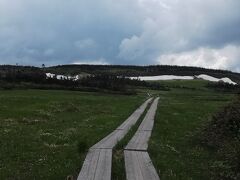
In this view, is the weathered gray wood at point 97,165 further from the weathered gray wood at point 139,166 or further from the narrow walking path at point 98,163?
the weathered gray wood at point 139,166

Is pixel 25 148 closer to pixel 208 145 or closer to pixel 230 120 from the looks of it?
pixel 208 145

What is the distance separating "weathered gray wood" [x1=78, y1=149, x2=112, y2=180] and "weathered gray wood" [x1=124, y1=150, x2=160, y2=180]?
77cm

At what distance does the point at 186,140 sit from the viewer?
31.8 meters

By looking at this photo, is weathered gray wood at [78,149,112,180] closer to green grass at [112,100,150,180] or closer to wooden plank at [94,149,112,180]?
wooden plank at [94,149,112,180]

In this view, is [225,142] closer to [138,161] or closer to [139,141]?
[139,141]

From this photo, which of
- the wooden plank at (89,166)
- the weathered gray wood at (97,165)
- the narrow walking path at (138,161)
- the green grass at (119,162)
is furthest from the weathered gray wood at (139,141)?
the wooden plank at (89,166)

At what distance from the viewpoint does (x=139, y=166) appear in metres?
18.9

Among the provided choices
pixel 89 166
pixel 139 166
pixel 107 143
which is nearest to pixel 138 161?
pixel 139 166

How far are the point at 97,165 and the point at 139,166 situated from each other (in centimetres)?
169

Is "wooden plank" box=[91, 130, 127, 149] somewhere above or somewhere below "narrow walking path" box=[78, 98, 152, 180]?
below

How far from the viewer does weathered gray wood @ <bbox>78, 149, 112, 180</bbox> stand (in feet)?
54.2

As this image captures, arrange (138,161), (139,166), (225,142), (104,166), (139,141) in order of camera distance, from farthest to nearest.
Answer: (139,141) → (225,142) → (138,161) → (139,166) → (104,166)

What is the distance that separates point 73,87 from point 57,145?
123 m

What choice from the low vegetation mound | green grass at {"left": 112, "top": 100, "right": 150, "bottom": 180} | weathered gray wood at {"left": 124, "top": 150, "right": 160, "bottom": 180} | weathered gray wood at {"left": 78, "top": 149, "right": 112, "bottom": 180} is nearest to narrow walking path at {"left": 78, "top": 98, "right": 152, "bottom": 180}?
weathered gray wood at {"left": 78, "top": 149, "right": 112, "bottom": 180}
